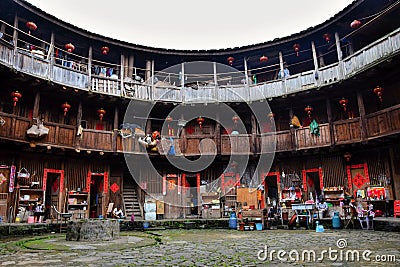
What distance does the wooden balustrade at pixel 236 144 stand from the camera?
19750 millimetres

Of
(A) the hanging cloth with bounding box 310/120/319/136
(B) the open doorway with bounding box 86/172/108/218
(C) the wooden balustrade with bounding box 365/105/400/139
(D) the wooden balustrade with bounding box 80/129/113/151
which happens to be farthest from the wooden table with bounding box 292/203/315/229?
(B) the open doorway with bounding box 86/172/108/218

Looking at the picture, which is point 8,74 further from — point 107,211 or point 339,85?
point 339,85

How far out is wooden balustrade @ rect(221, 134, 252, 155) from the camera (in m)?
19.8

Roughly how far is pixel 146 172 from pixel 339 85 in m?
12.7

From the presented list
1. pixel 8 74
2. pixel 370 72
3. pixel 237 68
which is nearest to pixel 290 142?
pixel 370 72

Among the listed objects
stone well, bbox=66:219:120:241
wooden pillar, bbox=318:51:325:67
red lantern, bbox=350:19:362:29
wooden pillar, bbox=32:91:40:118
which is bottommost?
stone well, bbox=66:219:120:241

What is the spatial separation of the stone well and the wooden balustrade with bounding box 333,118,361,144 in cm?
1285

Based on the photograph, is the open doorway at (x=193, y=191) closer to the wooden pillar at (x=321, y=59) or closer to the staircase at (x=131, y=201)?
the staircase at (x=131, y=201)

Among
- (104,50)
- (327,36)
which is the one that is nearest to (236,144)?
(327,36)

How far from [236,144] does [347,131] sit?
632 cm

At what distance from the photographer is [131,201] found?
20.3 metres

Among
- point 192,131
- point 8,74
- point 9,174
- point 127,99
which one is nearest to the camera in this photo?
point 8,74

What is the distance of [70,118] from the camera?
1942 cm

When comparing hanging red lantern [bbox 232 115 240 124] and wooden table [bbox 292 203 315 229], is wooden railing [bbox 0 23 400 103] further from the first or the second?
wooden table [bbox 292 203 315 229]
